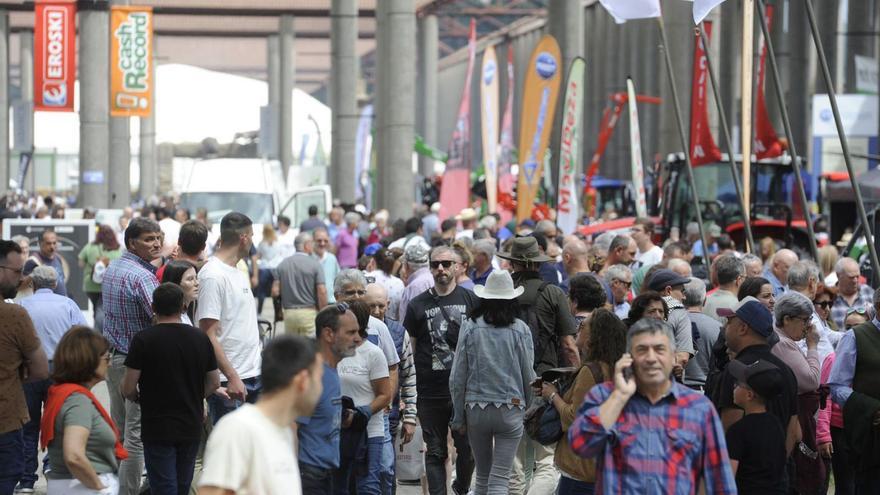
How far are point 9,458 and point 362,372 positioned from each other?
6.43ft

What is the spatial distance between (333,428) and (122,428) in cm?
323

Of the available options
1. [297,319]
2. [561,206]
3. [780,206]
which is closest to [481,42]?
[780,206]

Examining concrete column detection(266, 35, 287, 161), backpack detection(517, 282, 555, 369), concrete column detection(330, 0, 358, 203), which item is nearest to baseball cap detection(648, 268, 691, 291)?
backpack detection(517, 282, 555, 369)

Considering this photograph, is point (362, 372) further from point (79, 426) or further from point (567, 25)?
point (567, 25)

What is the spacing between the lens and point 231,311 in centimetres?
908

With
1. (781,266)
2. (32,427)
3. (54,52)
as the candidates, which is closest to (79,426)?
(32,427)

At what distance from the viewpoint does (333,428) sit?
7609mm

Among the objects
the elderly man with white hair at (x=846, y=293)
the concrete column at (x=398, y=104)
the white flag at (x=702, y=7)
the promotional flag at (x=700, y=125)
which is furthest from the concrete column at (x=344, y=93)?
the elderly man with white hair at (x=846, y=293)

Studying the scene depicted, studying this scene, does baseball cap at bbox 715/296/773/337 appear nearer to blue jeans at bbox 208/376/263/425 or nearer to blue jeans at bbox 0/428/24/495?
blue jeans at bbox 208/376/263/425

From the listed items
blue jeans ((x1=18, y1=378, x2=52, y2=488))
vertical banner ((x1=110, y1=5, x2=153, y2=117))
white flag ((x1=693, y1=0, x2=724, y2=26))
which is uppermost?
vertical banner ((x1=110, y1=5, x2=153, y2=117))

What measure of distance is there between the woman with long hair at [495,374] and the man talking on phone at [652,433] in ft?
11.0

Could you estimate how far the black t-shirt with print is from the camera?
1003 cm

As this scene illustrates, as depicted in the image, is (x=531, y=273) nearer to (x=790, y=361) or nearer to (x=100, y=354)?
(x=790, y=361)

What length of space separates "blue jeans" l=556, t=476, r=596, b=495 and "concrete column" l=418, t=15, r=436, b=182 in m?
57.1
